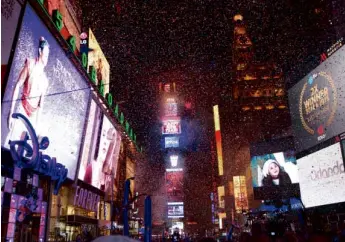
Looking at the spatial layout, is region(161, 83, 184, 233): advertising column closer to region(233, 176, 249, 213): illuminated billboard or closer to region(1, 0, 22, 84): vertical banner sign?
region(233, 176, 249, 213): illuminated billboard

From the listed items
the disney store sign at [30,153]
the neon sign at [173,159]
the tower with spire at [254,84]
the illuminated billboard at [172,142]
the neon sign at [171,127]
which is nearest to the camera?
the disney store sign at [30,153]

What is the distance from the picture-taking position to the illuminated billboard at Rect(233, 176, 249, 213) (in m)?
47.2

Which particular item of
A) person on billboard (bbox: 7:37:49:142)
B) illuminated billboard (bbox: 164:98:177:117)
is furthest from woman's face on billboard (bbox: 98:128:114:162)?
illuminated billboard (bbox: 164:98:177:117)

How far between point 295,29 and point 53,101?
103ft

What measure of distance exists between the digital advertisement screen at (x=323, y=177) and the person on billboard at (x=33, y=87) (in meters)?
15.7

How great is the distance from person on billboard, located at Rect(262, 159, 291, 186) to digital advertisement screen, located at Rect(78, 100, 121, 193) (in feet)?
52.8

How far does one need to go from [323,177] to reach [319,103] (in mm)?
4264

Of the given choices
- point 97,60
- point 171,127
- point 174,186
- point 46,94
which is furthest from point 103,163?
point 171,127

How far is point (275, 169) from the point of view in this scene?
34.4 meters

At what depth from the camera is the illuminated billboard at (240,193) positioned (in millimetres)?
47250

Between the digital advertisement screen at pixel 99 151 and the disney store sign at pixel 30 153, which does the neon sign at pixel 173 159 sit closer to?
the digital advertisement screen at pixel 99 151

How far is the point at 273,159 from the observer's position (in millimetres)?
34844

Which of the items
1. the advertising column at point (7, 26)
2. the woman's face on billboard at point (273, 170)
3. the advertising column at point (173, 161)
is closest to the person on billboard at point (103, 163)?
the advertising column at point (7, 26)

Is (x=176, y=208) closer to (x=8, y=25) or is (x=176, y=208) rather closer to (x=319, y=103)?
(x=319, y=103)
